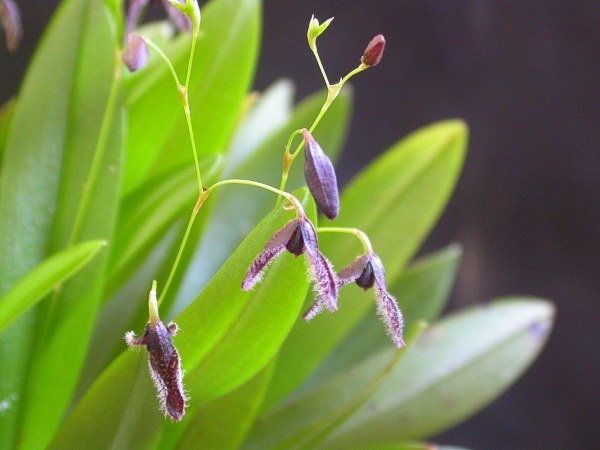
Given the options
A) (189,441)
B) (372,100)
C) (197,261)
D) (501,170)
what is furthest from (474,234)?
(189,441)

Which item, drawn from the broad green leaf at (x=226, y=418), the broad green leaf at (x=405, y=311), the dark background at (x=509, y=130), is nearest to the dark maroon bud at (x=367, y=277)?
the broad green leaf at (x=226, y=418)

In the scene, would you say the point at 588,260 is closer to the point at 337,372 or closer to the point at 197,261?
the point at 337,372

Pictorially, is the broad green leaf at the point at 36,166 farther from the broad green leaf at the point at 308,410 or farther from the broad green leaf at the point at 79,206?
the broad green leaf at the point at 308,410

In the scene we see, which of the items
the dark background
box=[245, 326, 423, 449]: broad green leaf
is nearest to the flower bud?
box=[245, 326, 423, 449]: broad green leaf

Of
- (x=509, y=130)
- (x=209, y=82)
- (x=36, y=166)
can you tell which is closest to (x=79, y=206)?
(x=36, y=166)

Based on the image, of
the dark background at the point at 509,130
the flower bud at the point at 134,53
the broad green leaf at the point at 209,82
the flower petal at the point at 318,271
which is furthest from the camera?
the dark background at the point at 509,130

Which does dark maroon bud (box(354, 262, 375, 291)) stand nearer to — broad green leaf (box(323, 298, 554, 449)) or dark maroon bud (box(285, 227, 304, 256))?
dark maroon bud (box(285, 227, 304, 256))

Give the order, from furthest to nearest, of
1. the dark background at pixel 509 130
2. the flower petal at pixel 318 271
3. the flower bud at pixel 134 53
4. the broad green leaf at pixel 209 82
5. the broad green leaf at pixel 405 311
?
1. the dark background at pixel 509 130
2. the broad green leaf at pixel 405 311
3. the broad green leaf at pixel 209 82
4. the flower bud at pixel 134 53
5. the flower petal at pixel 318 271

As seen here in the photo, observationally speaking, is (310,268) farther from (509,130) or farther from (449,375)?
(509,130)
